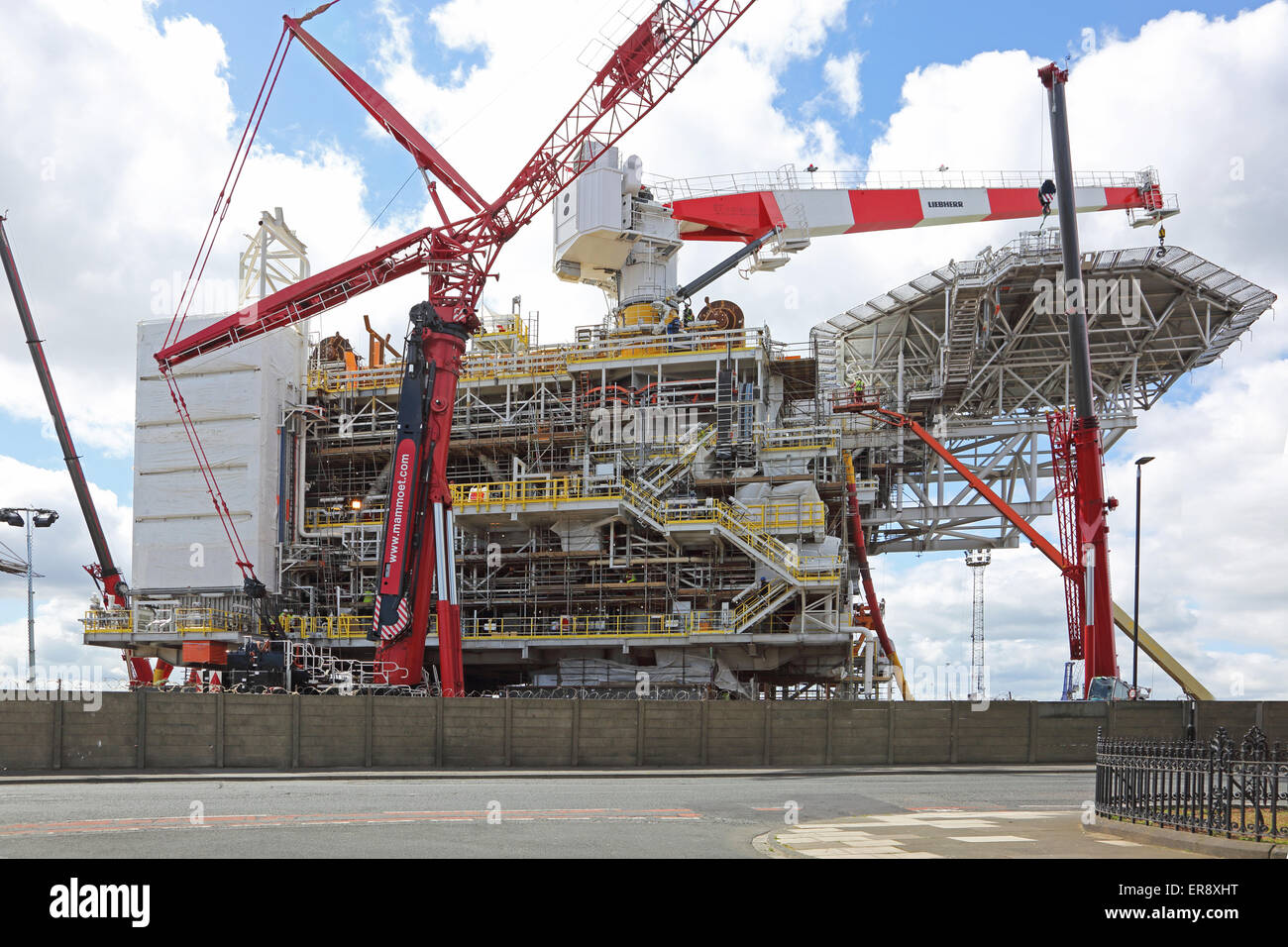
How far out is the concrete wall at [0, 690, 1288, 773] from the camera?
3141cm

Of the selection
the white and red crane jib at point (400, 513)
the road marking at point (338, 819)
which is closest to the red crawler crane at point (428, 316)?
the white and red crane jib at point (400, 513)

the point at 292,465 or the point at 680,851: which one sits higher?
the point at 292,465

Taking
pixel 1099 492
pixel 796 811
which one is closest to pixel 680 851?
pixel 796 811

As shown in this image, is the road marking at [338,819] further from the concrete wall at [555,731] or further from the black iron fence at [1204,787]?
the concrete wall at [555,731]

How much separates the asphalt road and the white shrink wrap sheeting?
24.8 metres

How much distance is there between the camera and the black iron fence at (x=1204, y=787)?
528 inches

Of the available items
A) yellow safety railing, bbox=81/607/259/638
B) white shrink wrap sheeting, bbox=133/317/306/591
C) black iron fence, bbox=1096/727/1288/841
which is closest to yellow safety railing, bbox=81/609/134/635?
yellow safety railing, bbox=81/607/259/638

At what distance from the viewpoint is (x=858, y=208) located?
193 feet

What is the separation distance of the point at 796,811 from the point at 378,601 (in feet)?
81.9

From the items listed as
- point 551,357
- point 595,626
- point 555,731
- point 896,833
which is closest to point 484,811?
point 896,833

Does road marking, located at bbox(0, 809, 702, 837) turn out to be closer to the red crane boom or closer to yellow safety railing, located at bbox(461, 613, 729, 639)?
yellow safety railing, located at bbox(461, 613, 729, 639)

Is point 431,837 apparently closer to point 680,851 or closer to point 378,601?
point 680,851

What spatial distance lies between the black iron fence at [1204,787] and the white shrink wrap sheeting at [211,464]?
137 feet

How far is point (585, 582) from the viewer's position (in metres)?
47.9
